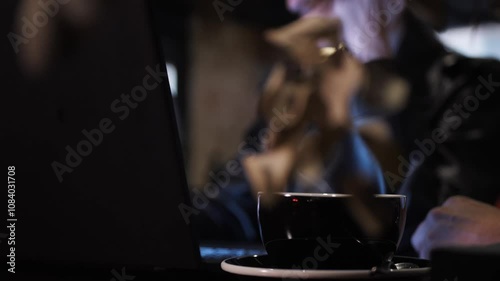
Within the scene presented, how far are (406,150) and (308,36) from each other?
1.15 ft

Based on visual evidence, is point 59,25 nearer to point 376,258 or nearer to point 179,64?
point 376,258

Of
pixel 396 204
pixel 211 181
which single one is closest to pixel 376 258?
pixel 396 204

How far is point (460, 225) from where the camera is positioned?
714 millimetres

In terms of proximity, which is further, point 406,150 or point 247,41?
point 247,41

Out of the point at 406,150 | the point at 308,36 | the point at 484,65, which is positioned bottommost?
the point at 406,150

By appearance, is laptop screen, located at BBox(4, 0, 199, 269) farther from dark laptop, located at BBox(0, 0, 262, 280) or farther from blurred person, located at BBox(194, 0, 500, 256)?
blurred person, located at BBox(194, 0, 500, 256)

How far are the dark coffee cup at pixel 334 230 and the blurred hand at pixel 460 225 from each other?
0.22 metres

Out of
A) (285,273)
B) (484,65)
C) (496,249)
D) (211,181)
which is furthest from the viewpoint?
(211,181)

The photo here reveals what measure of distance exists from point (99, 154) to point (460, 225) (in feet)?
1.44

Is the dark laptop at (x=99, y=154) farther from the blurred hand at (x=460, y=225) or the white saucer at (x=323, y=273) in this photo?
the blurred hand at (x=460, y=225)

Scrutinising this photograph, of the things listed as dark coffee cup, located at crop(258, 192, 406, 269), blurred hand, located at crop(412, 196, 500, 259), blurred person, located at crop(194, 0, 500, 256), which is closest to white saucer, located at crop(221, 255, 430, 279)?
dark coffee cup, located at crop(258, 192, 406, 269)

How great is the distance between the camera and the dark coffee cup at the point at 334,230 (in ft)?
1.44

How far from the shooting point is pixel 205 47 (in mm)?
1623

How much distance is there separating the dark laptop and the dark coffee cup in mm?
77
